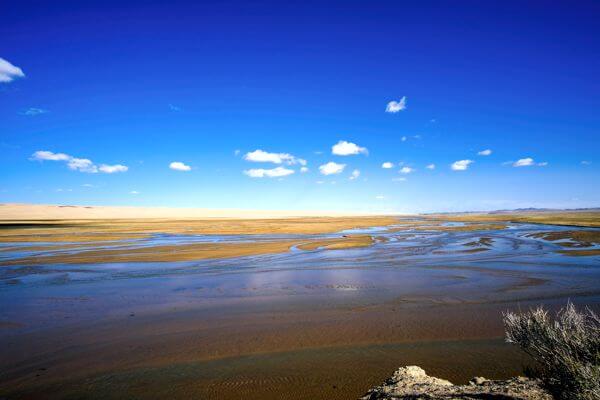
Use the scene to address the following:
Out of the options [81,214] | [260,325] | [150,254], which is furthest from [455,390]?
[81,214]

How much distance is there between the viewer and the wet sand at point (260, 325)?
19.4 ft

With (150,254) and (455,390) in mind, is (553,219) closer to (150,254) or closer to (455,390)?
(150,254)

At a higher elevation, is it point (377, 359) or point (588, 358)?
point (588, 358)

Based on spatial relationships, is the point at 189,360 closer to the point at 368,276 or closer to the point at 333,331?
the point at 333,331

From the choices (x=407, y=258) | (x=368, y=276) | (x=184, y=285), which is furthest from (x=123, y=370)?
(x=407, y=258)

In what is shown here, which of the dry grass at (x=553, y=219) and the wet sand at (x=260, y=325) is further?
the dry grass at (x=553, y=219)

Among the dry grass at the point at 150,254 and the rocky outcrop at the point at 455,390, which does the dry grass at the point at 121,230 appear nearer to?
the dry grass at the point at 150,254

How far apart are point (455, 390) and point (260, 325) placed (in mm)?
5379

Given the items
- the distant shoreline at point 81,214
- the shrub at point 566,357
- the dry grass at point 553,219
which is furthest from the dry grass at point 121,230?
the distant shoreline at point 81,214

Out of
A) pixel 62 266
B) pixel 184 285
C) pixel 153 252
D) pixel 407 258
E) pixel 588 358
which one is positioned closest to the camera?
pixel 588 358

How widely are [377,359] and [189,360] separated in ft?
11.7

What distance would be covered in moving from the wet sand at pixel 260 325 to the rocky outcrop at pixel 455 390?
1.18 m

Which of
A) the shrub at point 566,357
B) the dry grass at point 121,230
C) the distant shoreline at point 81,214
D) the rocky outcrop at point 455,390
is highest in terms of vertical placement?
the distant shoreline at point 81,214

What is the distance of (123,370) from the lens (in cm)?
634
